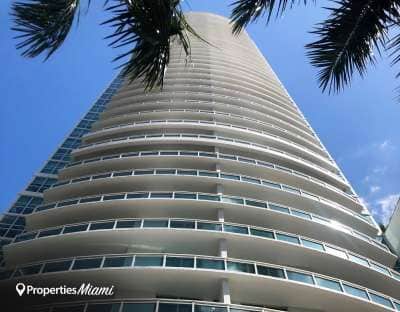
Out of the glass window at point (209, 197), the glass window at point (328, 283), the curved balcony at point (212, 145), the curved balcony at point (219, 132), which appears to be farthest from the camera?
the curved balcony at point (219, 132)

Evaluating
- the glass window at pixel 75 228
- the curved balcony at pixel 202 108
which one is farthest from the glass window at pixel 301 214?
the curved balcony at pixel 202 108

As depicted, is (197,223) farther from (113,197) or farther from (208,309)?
(208,309)

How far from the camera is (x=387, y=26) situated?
6.24 m

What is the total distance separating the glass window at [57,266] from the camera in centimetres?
1674

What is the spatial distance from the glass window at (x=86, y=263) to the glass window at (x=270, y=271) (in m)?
6.52

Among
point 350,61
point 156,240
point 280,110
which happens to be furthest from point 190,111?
point 350,61

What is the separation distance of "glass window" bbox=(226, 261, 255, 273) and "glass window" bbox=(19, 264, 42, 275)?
774cm

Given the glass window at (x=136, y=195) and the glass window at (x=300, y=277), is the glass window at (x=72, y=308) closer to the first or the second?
the glass window at (x=300, y=277)

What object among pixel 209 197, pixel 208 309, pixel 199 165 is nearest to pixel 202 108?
pixel 199 165

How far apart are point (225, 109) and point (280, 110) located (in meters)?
8.10

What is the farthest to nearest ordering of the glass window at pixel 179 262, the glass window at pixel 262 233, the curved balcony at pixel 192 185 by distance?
the curved balcony at pixel 192 185 < the glass window at pixel 262 233 < the glass window at pixel 179 262

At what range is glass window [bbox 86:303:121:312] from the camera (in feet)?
44.9

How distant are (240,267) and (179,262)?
249 cm

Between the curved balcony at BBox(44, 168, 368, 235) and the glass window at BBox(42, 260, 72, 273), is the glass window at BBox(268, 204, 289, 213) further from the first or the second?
the glass window at BBox(42, 260, 72, 273)
